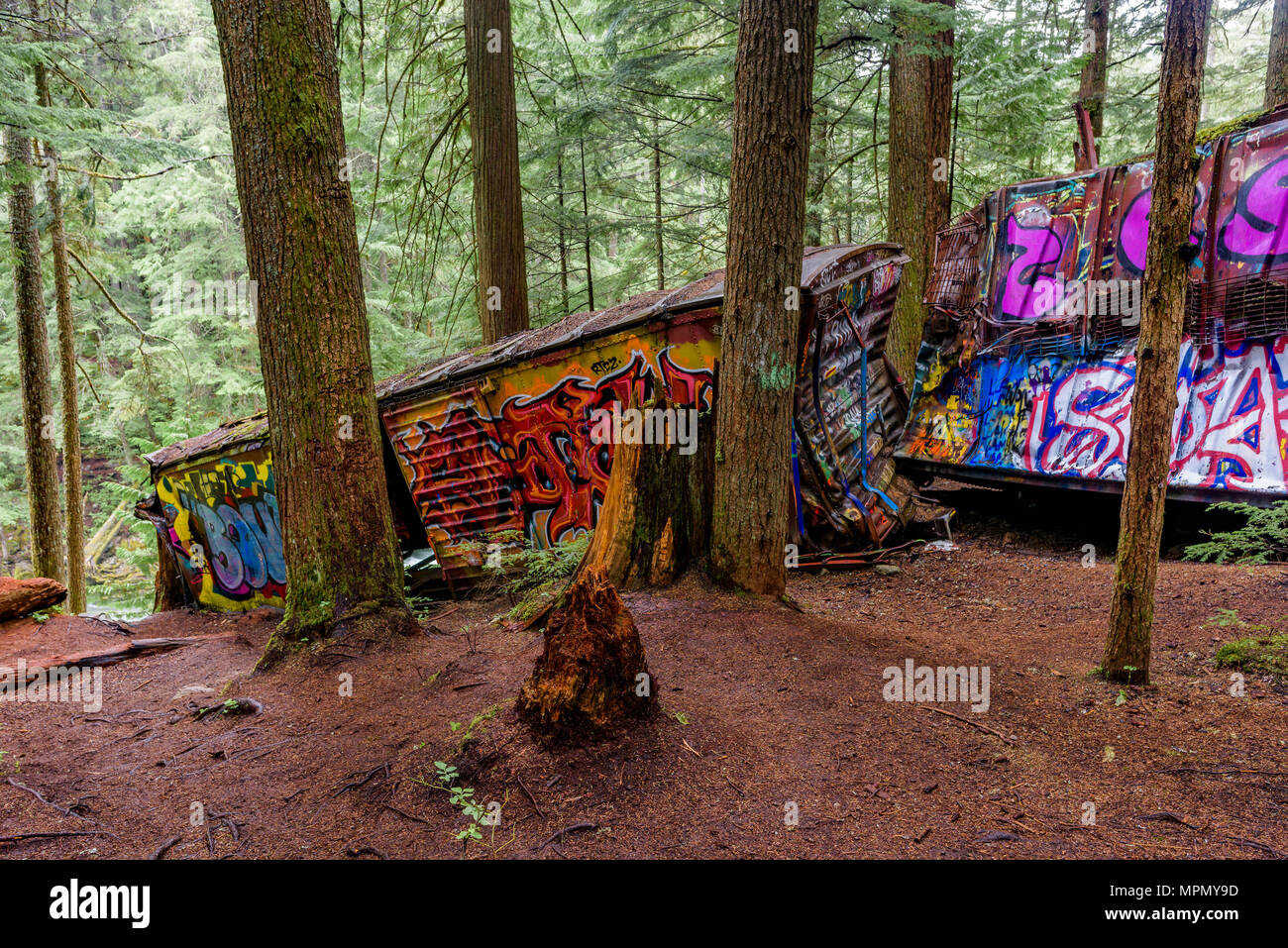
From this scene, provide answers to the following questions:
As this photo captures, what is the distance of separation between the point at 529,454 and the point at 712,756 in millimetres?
6044

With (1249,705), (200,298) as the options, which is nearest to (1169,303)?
(1249,705)

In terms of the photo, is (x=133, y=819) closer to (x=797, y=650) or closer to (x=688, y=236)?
(x=797, y=650)

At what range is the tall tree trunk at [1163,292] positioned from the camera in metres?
3.74

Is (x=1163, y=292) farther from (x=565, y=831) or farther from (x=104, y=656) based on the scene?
(x=104, y=656)

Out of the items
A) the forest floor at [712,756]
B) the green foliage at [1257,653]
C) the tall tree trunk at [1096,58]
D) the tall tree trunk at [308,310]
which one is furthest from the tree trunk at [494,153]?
the tall tree trunk at [1096,58]

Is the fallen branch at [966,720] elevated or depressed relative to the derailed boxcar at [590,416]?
depressed

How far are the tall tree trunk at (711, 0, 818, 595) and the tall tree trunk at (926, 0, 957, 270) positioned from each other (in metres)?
6.27

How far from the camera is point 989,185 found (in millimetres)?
13508

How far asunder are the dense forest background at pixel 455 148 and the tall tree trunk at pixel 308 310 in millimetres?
3481

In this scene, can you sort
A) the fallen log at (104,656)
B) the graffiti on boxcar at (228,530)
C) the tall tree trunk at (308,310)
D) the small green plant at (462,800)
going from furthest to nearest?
the graffiti on boxcar at (228,530) → the fallen log at (104,656) → the tall tree trunk at (308,310) → the small green plant at (462,800)

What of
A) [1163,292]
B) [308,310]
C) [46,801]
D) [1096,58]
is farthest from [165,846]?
[1096,58]

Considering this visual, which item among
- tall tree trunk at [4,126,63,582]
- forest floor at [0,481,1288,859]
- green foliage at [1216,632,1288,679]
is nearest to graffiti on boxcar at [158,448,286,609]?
tall tree trunk at [4,126,63,582]

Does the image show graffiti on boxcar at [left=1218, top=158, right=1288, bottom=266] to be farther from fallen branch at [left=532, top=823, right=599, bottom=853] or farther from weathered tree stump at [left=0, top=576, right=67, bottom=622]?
weathered tree stump at [left=0, top=576, right=67, bottom=622]

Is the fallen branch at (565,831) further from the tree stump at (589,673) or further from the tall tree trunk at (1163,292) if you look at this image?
the tall tree trunk at (1163,292)
